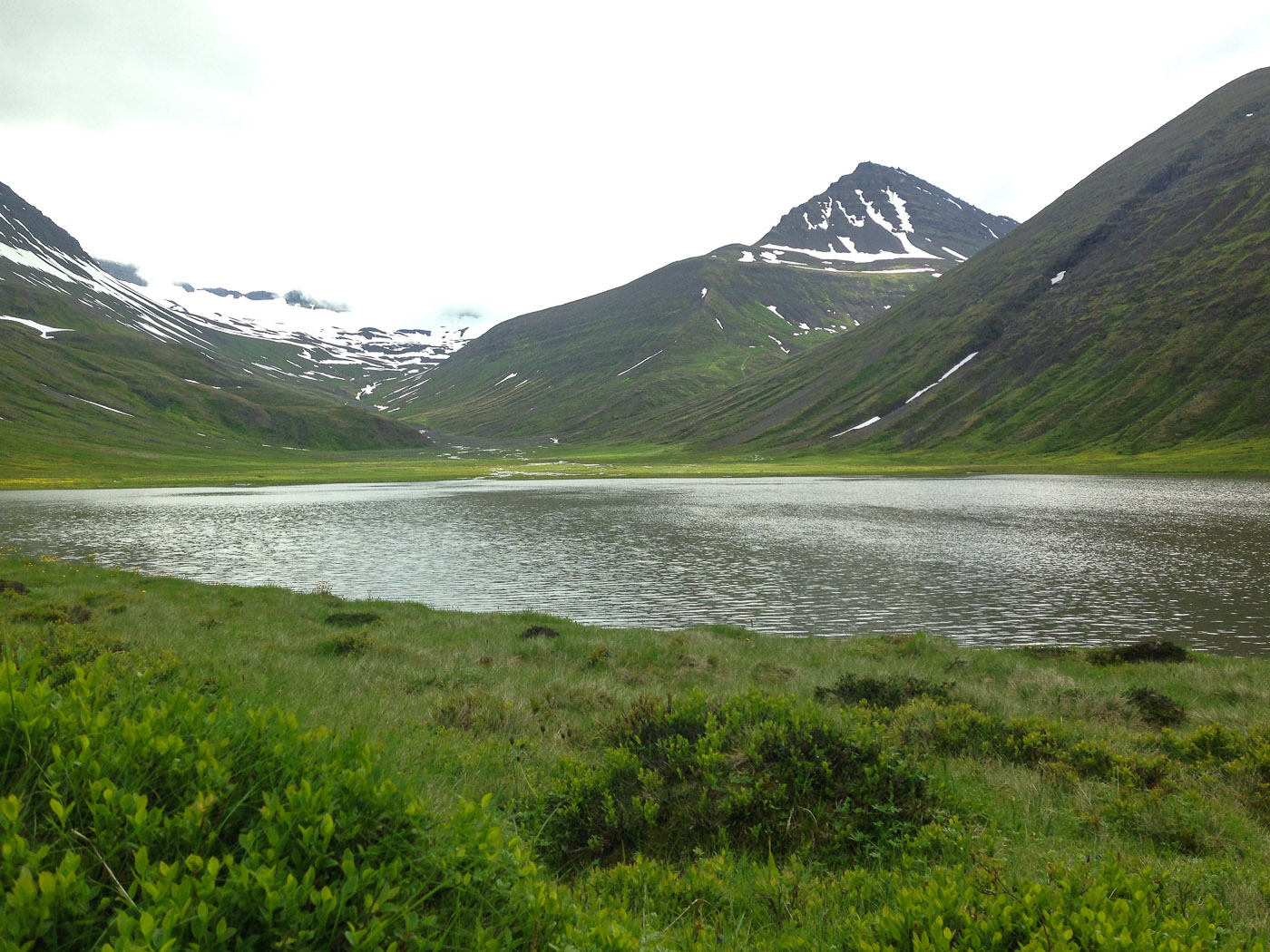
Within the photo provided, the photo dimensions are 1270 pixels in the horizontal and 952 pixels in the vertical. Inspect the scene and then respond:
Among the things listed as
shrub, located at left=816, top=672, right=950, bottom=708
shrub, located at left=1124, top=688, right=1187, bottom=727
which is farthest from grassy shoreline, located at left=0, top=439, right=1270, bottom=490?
shrub, located at left=816, top=672, right=950, bottom=708

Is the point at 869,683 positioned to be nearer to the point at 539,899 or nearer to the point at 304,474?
the point at 539,899

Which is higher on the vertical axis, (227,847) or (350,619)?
(227,847)

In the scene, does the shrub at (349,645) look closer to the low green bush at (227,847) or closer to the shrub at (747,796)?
the shrub at (747,796)

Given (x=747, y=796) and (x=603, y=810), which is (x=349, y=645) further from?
(x=747, y=796)

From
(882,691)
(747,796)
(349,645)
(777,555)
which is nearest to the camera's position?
(747,796)

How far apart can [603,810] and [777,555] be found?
38.9m

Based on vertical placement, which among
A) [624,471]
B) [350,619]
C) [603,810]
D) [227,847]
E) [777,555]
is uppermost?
[227,847]

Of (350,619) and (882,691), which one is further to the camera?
(350,619)

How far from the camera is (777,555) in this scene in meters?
45.1

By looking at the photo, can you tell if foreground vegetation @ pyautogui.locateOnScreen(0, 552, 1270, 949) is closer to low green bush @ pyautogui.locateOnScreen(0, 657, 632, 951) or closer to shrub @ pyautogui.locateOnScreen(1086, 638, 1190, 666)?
low green bush @ pyautogui.locateOnScreen(0, 657, 632, 951)

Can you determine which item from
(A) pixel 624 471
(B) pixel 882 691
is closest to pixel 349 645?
(B) pixel 882 691

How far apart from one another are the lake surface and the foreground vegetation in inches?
567

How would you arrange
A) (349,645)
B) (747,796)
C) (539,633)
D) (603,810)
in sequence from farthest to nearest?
(539,633)
(349,645)
(603,810)
(747,796)

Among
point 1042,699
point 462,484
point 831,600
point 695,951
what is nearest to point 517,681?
point 695,951
